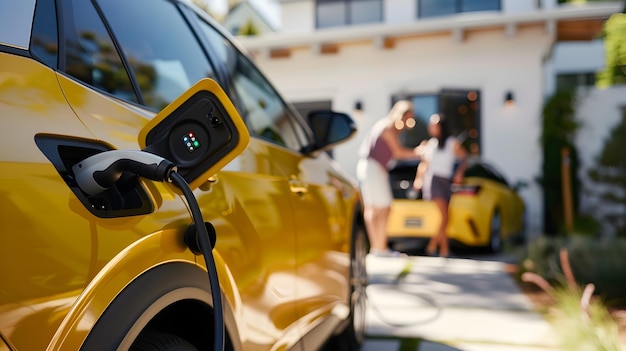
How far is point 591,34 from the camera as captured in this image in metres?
12.0

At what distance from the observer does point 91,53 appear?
1516 millimetres

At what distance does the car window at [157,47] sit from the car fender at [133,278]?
1.70ft

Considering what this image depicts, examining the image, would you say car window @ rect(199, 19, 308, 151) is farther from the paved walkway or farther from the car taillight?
the car taillight

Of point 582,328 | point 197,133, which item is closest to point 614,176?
point 582,328

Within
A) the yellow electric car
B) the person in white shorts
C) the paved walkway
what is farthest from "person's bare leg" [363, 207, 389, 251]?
the yellow electric car

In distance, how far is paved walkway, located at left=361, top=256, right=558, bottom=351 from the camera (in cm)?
398

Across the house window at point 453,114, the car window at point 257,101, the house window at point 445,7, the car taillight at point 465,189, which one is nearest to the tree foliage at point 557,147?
the house window at point 453,114

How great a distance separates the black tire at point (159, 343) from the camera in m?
1.33

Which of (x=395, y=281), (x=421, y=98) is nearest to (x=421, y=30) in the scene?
(x=421, y=98)

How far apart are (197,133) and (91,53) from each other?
34 centimetres

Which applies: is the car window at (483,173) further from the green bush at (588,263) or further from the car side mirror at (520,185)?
the green bush at (588,263)

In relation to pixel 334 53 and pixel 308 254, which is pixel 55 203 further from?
pixel 334 53

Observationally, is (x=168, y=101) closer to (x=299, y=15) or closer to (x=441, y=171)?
(x=441, y=171)

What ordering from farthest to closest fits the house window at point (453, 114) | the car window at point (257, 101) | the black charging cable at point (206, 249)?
1. the house window at point (453, 114)
2. the car window at point (257, 101)
3. the black charging cable at point (206, 249)
